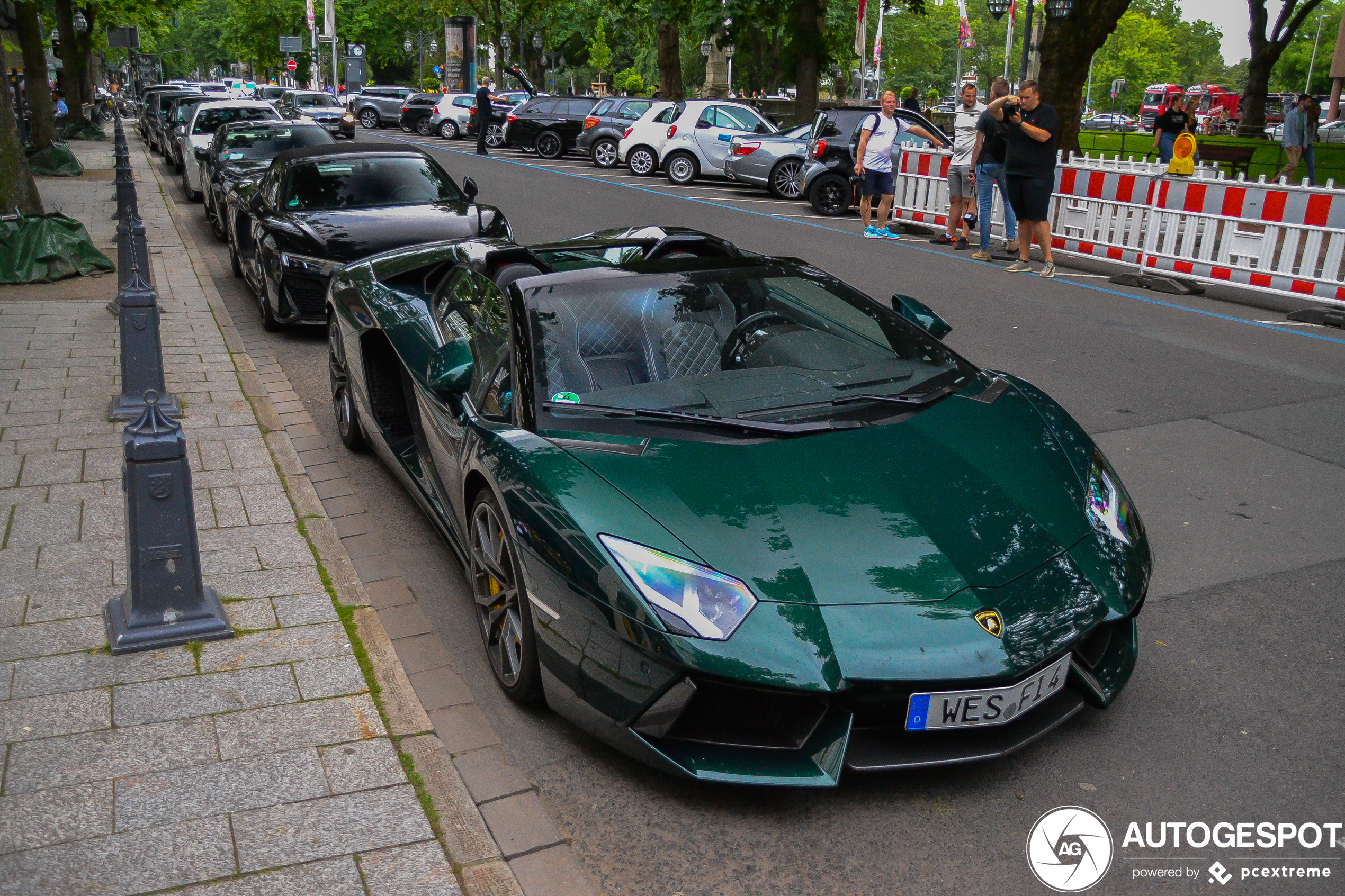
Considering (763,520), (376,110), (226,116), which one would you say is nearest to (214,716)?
(763,520)

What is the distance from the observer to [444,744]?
3.41m

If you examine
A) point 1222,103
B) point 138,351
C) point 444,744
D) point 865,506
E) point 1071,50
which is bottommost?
point 444,744

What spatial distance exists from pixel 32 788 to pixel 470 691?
1.27 metres

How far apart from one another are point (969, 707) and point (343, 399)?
4279 mm

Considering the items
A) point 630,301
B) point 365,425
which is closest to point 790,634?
point 630,301

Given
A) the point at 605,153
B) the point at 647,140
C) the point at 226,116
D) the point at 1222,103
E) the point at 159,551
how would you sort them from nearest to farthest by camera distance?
the point at 159,551
the point at 226,116
the point at 647,140
the point at 605,153
the point at 1222,103

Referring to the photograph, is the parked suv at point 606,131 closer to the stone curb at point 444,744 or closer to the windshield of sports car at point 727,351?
the stone curb at point 444,744

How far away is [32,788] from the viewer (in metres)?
3.05

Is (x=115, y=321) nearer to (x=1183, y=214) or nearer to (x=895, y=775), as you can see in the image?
(x=895, y=775)

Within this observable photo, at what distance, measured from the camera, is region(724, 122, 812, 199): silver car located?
Answer: 2038 cm

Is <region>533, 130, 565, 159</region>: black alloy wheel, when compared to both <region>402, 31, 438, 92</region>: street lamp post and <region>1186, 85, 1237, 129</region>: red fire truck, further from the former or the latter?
<region>402, 31, 438, 92</region>: street lamp post

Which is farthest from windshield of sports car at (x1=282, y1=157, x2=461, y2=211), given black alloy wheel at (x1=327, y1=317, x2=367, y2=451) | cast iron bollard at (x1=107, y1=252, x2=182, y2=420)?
black alloy wheel at (x1=327, y1=317, x2=367, y2=451)

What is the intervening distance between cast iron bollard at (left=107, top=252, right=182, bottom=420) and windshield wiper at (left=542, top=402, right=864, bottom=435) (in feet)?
10.8

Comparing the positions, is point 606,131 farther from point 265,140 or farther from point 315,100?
point 315,100
